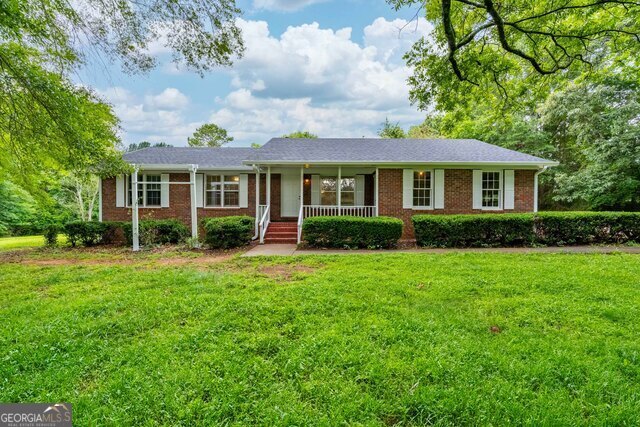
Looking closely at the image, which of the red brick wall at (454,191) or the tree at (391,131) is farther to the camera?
the tree at (391,131)

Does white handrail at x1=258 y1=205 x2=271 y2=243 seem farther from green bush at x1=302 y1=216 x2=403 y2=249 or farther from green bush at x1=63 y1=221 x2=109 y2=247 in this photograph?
green bush at x1=63 y1=221 x2=109 y2=247

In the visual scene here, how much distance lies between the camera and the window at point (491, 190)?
38.9 ft

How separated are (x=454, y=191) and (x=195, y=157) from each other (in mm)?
11322

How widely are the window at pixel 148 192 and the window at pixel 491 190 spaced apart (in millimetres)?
13358

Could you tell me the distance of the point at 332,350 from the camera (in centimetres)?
313

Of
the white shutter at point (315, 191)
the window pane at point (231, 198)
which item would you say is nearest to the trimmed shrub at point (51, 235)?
the window pane at point (231, 198)

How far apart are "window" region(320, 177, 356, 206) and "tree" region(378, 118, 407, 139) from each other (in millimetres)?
21047

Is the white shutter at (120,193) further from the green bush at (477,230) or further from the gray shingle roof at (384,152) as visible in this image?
the green bush at (477,230)

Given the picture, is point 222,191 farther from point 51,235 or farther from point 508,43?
point 508,43

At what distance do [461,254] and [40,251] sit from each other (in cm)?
1390

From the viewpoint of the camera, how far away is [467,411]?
233 cm

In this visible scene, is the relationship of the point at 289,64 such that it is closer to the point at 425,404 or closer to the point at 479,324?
the point at 479,324

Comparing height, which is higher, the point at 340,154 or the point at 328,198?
the point at 340,154

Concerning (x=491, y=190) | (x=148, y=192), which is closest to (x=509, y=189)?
(x=491, y=190)
